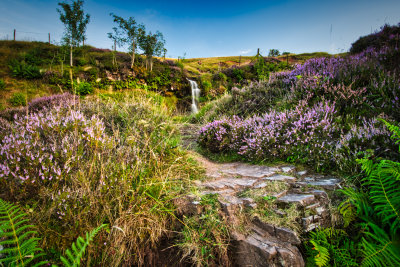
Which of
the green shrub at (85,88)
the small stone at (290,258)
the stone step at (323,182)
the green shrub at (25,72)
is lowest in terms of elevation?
the small stone at (290,258)

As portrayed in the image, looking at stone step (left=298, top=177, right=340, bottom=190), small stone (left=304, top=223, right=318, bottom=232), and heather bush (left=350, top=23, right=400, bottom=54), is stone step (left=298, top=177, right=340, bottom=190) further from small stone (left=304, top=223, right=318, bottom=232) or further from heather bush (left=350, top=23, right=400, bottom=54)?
heather bush (left=350, top=23, right=400, bottom=54)

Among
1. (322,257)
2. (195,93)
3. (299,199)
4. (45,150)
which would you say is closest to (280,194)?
(299,199)

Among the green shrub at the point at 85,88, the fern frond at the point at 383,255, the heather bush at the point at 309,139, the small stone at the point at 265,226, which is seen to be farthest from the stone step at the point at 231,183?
the green shrub at the point at 85,88

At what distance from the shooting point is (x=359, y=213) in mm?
1854

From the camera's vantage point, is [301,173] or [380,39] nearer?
[301,173]

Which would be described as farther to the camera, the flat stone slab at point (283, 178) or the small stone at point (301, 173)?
the small stone at point (301, 173)

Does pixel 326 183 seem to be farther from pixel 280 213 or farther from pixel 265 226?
pixel 265 226

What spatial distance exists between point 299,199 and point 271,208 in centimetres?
35

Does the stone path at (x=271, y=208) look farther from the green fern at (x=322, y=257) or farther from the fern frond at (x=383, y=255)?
the fern frond at (x=383, y=255)

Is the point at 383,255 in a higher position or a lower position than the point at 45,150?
lower

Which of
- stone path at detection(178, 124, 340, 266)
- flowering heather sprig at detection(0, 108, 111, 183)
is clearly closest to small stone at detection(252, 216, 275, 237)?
stone path at detection(178, 124, 340, 266)

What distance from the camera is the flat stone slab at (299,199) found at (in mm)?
2051

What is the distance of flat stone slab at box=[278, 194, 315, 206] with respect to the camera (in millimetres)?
2051

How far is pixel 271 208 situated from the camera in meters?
2.05
